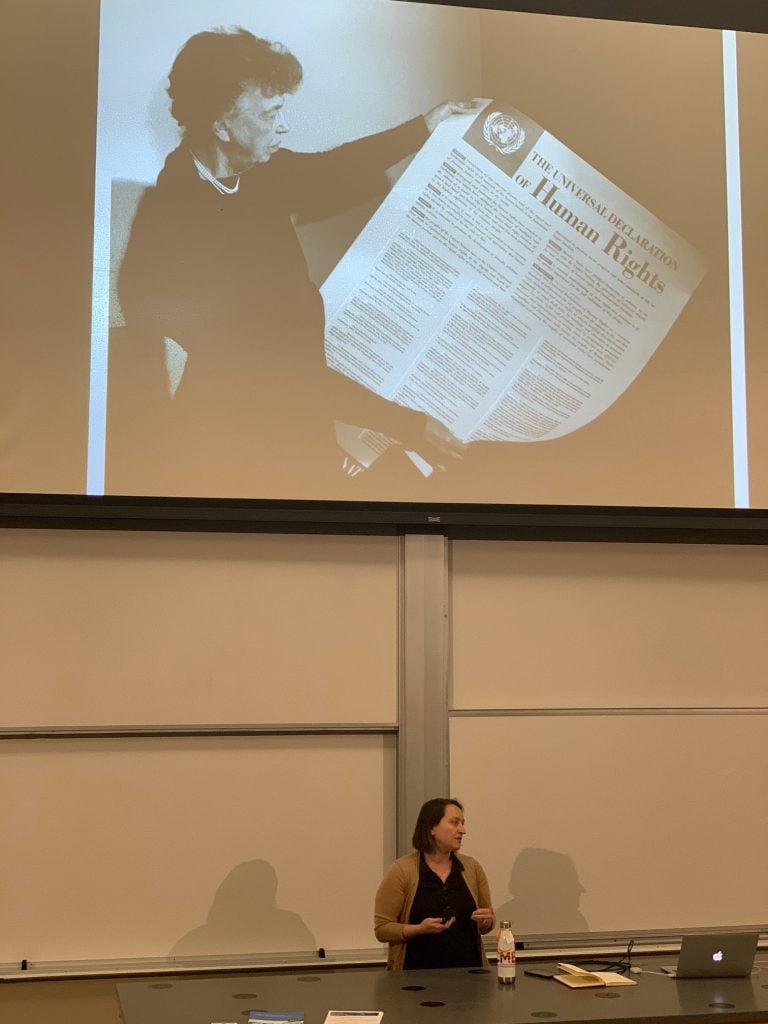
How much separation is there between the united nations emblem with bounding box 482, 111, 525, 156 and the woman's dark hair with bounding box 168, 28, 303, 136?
97 centimetres

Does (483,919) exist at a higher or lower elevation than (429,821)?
lower

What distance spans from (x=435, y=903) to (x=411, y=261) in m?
2.83

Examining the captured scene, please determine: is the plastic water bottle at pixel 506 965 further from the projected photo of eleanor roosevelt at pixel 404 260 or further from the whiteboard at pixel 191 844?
the projected photo of eleanor roosevelt at pixel 404 260

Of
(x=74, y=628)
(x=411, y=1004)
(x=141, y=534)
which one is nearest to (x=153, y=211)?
(x=141, y=534)

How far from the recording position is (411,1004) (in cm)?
341

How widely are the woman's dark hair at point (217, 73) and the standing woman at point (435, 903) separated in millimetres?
3168

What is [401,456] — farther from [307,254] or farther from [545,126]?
[545,126]

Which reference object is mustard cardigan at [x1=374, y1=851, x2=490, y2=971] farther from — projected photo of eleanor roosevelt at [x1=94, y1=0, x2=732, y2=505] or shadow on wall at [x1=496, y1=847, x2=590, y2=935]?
projected photo of eleanor roosevelt at [x1=94, y1=0, x2=732, y2=505]

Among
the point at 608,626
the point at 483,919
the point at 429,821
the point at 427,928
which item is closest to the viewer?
the point at 427,928

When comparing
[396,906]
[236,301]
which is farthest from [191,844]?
[236,301]

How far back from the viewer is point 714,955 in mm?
3801

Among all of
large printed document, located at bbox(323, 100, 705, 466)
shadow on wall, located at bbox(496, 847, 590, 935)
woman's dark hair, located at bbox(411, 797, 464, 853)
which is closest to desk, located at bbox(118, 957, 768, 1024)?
woman's dark hair, located at bbox(411, 797, 464, 853)

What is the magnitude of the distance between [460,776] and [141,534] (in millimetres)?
1811

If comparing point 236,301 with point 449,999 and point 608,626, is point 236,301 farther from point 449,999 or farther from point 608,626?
point 449,999
